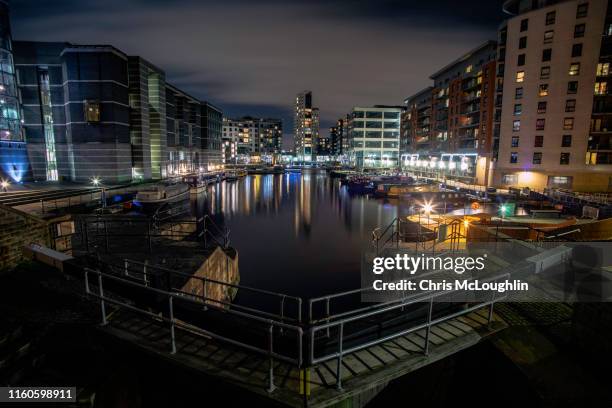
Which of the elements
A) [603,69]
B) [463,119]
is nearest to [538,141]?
[603,69]

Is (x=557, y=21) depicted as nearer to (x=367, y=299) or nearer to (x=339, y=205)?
(x=339, y=205)

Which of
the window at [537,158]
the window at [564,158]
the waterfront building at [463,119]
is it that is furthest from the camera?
the waterfront building at [463,119]

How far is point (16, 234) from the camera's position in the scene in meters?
8.52

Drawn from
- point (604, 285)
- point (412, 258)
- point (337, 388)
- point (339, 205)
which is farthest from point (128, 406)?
point (339, 205)

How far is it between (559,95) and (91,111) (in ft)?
232

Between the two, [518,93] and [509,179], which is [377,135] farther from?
[509,179]

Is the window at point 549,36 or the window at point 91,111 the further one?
the window at point 549,36

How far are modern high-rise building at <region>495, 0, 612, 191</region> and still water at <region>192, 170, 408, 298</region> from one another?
2395 cm

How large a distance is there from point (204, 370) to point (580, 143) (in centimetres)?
6302

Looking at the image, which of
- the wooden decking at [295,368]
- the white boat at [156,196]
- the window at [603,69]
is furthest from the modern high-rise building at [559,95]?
the wooden decking at [295,368]

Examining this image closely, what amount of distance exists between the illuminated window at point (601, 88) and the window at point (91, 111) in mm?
73879

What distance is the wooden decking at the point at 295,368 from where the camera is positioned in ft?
17.9

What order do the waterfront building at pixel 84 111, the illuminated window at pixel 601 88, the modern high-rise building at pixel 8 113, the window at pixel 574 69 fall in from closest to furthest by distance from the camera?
the modern high-rise building at pixel 8 113, the waterfront building at pixel 84 111, the illuminated window at pixel 601 88, the window at pixel 574 69

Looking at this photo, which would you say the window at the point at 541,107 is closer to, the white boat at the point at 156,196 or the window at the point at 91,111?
the white boat at the point at 156,196
